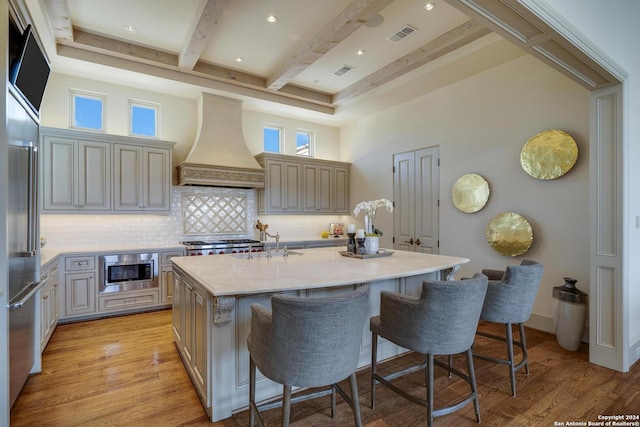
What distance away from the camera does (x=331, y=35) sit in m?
3.49

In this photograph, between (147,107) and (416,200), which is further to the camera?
(416,200)

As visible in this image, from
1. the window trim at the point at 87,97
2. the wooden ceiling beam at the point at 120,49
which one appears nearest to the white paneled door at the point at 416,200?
the wooden ceiling beam at the point at 120,49

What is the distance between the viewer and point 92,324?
12.9 ft

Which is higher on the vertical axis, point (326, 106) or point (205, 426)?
point (326, 106)

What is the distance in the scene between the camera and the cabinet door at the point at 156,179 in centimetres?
459

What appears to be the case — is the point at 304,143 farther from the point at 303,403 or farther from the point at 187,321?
the point at 303,403

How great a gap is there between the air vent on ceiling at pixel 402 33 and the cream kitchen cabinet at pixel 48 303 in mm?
4288

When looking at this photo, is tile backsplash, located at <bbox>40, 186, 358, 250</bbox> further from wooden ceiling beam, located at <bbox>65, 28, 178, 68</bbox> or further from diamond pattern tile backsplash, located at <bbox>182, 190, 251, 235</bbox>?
wooden ceiling beam, located at <bbox>65, 28, 178, 68</bbox>

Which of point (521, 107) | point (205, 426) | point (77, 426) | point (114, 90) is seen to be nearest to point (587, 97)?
point (521, 107)

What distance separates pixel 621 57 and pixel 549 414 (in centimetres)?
290

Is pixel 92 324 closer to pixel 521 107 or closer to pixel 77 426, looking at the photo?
pixel 77 426

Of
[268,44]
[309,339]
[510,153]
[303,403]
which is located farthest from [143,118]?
[510,153]

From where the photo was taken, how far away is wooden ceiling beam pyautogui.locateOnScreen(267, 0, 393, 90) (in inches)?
118

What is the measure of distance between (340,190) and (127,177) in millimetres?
3689
